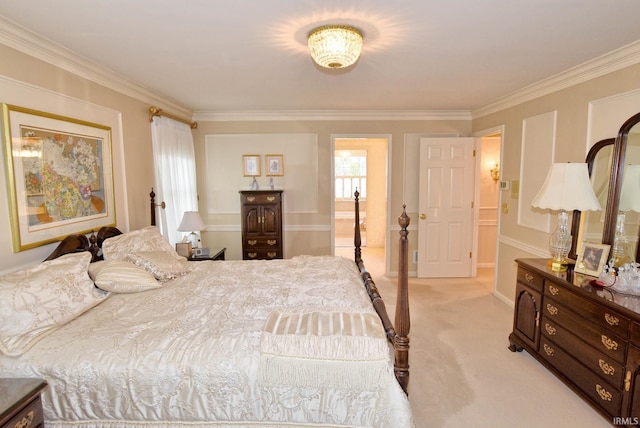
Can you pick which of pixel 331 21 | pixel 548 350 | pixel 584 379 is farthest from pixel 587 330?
pixel 331 21

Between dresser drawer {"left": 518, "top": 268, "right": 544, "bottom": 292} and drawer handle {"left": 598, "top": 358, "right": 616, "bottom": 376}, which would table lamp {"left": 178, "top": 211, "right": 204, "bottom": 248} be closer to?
dresser drawer {"left": 518, "top": 268, "right": 544, "bottom": 292}

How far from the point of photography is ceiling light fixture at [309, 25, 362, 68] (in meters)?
2.05

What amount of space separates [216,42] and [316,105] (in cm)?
223

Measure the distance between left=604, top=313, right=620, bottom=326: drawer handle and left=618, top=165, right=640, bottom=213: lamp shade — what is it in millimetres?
865

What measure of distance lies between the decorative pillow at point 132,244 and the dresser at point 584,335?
3.12 meters

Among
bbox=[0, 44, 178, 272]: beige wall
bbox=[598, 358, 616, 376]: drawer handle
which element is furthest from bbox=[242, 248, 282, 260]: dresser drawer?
bbox=[598, 358, 616, 376]: drawer handle

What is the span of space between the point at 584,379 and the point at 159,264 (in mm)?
3185

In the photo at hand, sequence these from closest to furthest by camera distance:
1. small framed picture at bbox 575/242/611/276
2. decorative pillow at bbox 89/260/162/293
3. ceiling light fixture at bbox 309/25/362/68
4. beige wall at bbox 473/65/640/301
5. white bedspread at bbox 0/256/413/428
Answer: white bedspread at bbox 0/256/413/428 < ceiling light fixture at bbox 309/25/362/68 < decorative pillow at bbox 89/260/162/293 < small framed picture at bbox 575/242/611/276 < beige wall at bbox 473/65/640/301

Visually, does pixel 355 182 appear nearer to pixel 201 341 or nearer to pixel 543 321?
pixel 543 321

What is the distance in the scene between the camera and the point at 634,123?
234cm

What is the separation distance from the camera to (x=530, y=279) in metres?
2.78

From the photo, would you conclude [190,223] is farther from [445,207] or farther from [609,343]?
[609,343]

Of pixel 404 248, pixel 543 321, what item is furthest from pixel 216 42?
pixel 543 321

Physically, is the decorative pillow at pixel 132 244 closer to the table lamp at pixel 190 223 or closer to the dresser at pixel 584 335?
the table lamp at pixel 190 223
